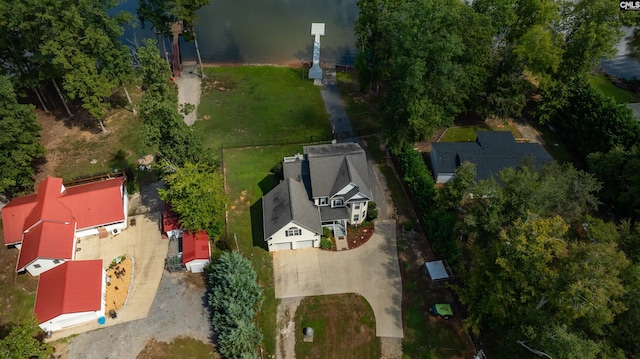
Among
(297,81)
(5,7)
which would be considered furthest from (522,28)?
(5,7)

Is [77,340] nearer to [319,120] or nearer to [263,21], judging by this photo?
[319,120]

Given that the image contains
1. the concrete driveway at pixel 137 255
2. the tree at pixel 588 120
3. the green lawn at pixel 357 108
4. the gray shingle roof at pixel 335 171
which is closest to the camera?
the concrete driveway at pixel 137 255

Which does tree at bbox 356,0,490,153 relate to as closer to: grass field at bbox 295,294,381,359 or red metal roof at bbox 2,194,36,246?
grass field at bbox 295,294,381,359

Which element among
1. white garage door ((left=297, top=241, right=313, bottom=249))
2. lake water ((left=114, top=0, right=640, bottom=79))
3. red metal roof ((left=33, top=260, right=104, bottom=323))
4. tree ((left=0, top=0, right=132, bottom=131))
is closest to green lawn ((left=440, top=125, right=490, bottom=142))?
white garage door ((left=297, top=241, right=313, bottom=249))

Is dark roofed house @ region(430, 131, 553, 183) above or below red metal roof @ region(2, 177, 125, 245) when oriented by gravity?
above

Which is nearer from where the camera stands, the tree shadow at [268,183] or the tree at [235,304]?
the tree at [235,304]

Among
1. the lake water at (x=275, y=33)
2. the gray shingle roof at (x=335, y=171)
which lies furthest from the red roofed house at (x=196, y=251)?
the lake water at (x=275, y=33)

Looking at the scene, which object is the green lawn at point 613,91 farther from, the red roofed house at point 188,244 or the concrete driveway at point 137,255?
the concrete driveway at point 137,255
